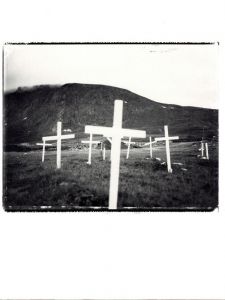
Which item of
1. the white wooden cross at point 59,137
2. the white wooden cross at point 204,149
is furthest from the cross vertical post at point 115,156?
the white wooden cross at point 204,149

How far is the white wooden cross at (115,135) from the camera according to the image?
259 centimetres

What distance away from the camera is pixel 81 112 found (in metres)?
2.63

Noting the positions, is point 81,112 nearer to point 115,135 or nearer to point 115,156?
point 115,135

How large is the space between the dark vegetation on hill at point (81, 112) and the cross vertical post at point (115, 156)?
0.12 feet

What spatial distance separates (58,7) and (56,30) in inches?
5.7

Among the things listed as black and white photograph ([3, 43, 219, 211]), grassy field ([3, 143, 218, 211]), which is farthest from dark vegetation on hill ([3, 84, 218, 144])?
grassy field ([3, 143, 218, 211])

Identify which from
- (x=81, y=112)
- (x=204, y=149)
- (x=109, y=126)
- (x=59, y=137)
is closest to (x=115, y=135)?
(x=109, y=126)

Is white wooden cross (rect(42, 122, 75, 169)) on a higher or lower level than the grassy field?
higher

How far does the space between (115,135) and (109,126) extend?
0.24 feet

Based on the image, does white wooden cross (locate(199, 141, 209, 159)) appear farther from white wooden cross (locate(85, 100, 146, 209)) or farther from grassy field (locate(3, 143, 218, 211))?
white wooden cross (locate(85, 100, 146, 209))

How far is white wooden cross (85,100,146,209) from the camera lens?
2.59 meters

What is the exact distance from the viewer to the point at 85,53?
2.58 metres

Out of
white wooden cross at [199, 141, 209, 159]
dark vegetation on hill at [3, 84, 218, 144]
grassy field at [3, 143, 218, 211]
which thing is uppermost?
dark vegetation on hill at [3, 84, 218, 144]

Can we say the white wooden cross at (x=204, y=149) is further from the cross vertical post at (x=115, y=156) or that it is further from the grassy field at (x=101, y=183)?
the cross vertical post at (x=115, y=156)
